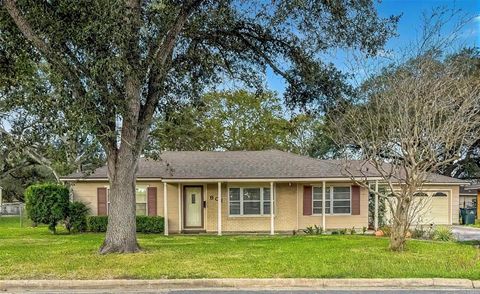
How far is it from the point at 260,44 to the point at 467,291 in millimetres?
9090

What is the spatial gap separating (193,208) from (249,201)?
2.61 meters

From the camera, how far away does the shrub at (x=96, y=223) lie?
20906 millimetres

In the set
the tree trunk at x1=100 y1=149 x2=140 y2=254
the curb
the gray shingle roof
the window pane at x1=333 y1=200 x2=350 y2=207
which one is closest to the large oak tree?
the tree trunk at x1=100 y1=149 x2=140 y2=254

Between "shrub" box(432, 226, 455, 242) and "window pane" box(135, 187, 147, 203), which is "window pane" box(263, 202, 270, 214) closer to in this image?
"window pane" box(135, 187, 147, 203)

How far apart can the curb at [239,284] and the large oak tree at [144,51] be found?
325 centimetres

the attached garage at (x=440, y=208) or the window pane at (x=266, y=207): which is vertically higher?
the window pane at (x=266, y=207)

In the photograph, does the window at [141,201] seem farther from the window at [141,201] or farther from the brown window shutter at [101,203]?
the brown window shutter at [101,203]

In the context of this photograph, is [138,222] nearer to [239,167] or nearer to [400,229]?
[239,167]

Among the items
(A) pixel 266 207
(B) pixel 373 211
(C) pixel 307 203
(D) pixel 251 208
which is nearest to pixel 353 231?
(C) pixel 307 203

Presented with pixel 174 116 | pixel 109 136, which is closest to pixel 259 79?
pixel 174 116

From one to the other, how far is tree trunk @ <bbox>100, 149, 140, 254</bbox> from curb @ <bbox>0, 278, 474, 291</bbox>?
11.1ft

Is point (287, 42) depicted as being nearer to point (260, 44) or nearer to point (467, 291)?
point (260, 44)

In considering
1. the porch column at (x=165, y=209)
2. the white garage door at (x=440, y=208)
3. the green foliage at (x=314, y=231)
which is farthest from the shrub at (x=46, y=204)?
the white garage door at (x=440, y=208)

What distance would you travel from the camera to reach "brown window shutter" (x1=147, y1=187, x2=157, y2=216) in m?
21.9
